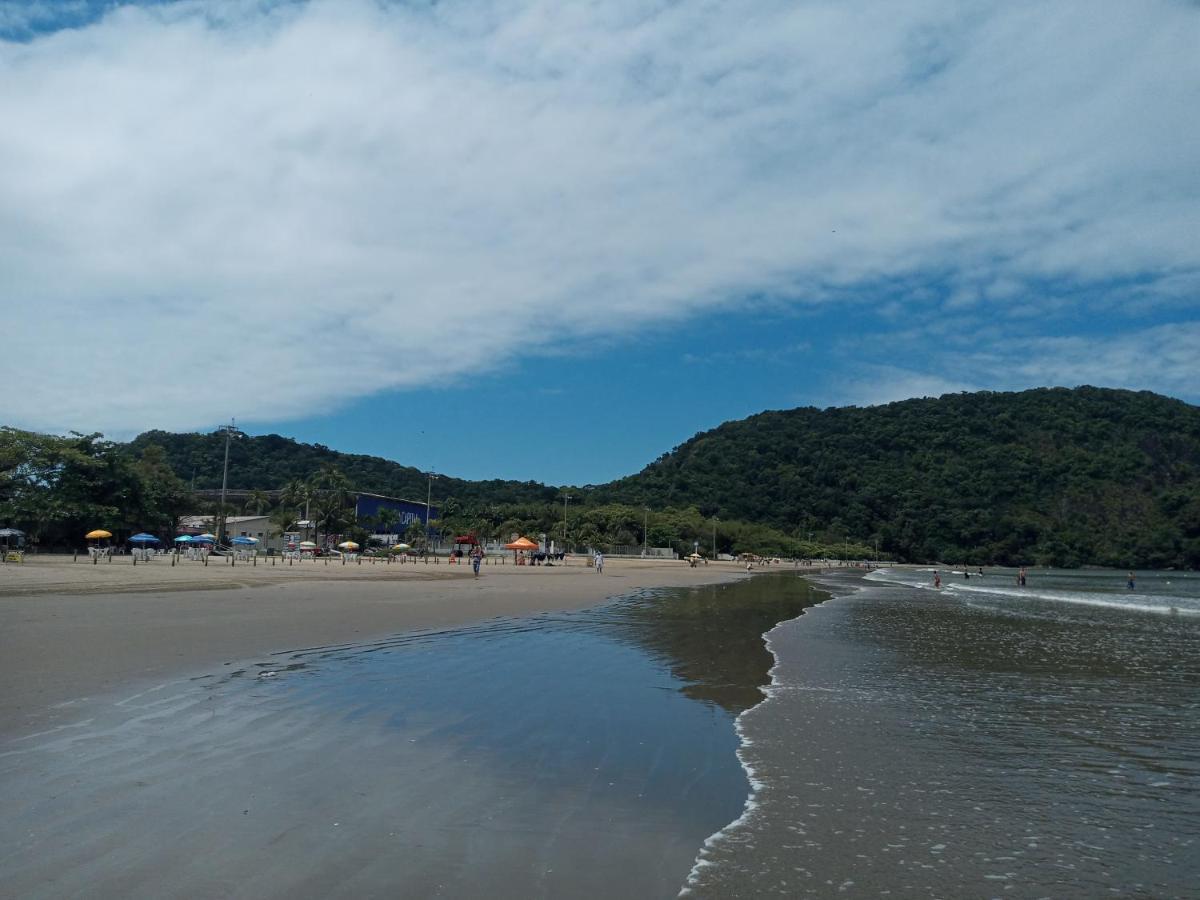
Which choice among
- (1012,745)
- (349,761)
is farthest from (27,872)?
(1012,745)

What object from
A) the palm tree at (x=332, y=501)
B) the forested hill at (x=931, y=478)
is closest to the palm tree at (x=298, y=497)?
the palm tree at (x=332, y=501)

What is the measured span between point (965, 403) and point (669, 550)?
306 ft

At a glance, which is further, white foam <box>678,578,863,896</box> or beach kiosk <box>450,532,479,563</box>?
beach kiosk <box>450,532,479,563</box>

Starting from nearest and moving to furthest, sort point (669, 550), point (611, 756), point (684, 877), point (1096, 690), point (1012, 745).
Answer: point (684, 877) < point (611, 756) < point (1012, 745) < point (1096, 690) < point (669, 550)

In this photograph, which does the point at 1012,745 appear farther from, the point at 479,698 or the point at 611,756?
the point at 479,698

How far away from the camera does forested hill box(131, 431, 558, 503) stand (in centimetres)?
12725

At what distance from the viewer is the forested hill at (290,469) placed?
127 m

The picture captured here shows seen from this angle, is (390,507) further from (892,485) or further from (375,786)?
(892,485)

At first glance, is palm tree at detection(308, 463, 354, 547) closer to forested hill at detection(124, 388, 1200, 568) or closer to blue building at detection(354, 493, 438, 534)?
blue building at detection(354, 493, 438, 534)

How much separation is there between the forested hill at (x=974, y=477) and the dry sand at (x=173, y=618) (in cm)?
11329

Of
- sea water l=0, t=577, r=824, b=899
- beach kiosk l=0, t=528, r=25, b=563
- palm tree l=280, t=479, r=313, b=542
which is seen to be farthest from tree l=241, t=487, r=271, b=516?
sea water l=0, t=577, r=824, b=899

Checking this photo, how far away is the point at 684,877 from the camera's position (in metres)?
4.37

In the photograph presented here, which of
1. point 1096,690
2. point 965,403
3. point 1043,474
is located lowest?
point 1096,690

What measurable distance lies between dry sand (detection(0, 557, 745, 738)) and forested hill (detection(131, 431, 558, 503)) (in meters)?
97.4
